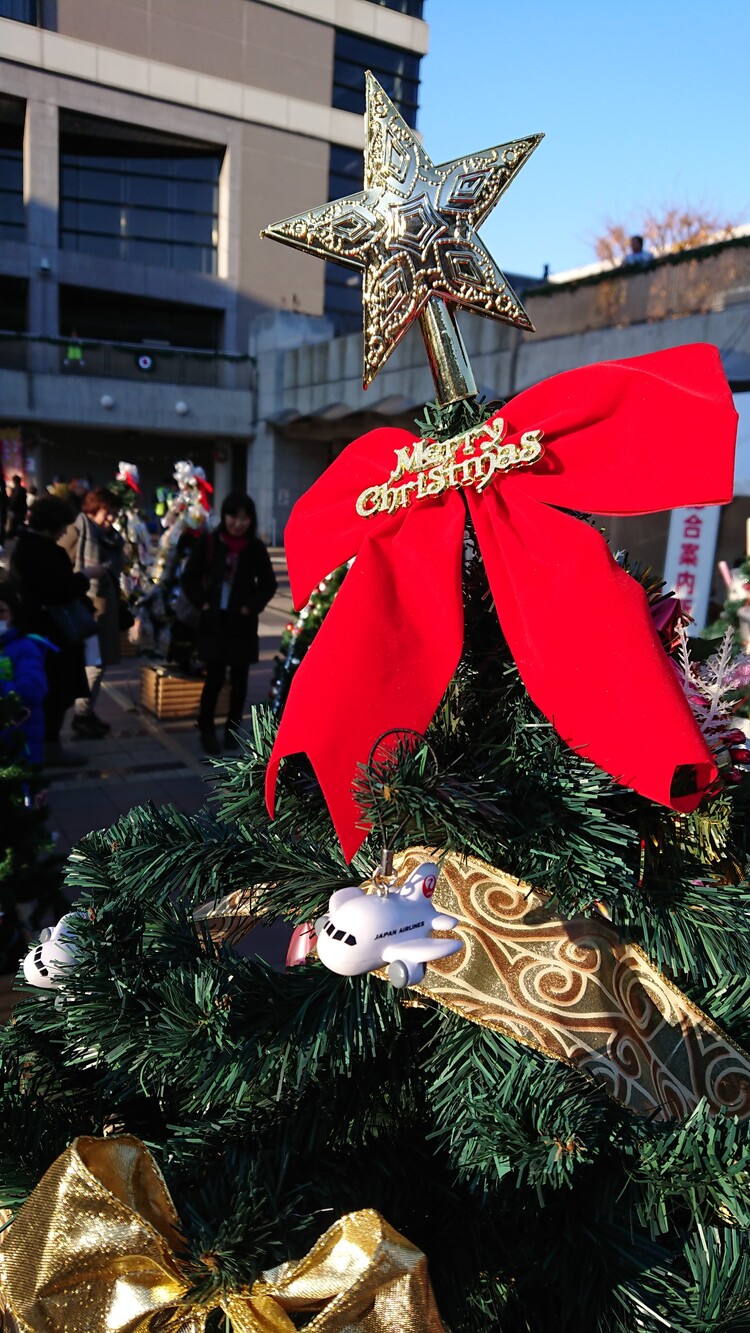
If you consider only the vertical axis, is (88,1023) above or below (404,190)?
below

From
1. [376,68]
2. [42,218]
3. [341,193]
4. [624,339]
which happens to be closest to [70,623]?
[624,339]

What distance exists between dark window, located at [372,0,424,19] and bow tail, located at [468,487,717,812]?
1185 inches

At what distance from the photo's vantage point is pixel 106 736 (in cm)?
614

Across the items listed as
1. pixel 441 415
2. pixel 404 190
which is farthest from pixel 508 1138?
pixel 404 190

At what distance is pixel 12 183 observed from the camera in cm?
2416

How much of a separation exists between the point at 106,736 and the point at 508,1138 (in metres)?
5.75

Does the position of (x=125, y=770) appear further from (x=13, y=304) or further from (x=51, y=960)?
(x=13, y=304)

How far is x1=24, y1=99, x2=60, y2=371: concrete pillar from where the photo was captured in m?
22.0

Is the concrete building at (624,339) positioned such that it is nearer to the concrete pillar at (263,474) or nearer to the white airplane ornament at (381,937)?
the white airplane ornament at (381,937)

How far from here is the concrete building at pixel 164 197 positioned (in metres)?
22.2

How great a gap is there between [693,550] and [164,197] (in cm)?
2399

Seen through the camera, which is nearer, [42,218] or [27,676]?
[27,676]

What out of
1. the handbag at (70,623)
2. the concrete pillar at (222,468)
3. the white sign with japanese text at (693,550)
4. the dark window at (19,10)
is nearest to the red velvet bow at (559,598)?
the handbag at (70,623)

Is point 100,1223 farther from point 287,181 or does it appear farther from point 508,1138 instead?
point 287,181
